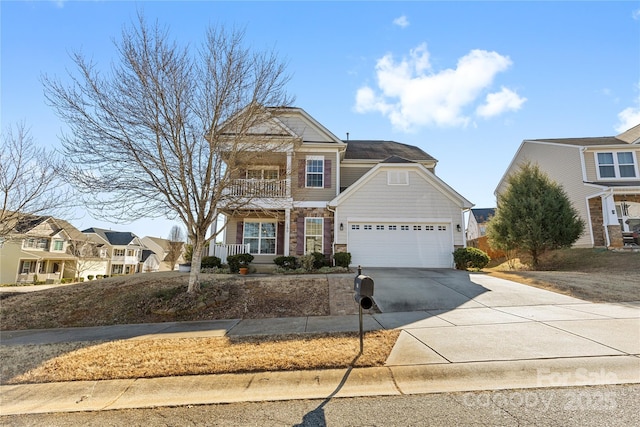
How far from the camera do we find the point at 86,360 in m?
5.38

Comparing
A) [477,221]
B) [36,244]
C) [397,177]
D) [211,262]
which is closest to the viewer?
[211,262]

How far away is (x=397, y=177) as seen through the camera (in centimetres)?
1579

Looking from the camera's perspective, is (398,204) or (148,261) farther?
(148,261)

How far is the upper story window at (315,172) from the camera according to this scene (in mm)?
16688

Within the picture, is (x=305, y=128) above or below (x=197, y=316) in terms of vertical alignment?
above

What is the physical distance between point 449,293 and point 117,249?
50.1 metres

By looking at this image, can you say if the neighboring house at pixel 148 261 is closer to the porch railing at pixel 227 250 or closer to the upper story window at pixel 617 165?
the porch railing at pixel 227 250

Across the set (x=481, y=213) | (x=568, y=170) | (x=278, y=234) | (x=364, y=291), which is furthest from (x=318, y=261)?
(x=481, y=213)

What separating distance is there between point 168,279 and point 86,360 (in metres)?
6.70

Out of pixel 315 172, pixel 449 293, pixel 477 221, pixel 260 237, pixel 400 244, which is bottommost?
pixel 449 293

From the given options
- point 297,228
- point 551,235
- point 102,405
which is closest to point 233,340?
point 102,405

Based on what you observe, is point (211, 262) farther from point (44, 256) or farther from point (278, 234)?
point (44, 256)

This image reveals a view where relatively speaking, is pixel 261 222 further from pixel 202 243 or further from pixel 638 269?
pixel 638 269

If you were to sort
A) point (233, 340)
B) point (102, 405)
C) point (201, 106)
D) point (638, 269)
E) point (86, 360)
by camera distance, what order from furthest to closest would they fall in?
point (638, 269) < point (201, 106) < point (233, 340) < point (86, 360) < point (102, 405)
